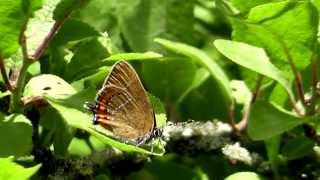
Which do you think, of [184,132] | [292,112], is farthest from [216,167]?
[292,112]

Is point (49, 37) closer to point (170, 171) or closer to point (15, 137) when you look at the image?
point (15, 137)

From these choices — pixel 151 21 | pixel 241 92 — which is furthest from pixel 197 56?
pixel 151 21

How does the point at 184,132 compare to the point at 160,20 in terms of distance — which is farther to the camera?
the point at 160,20

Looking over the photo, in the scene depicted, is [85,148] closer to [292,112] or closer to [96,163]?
[96,163]

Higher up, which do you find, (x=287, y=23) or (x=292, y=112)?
(x=287, y=23)

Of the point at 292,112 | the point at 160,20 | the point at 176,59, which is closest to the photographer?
the point at 292,112

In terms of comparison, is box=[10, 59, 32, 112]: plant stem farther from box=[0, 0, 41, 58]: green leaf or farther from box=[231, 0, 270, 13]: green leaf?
box=[231, 0, 270, 13]: green leaf

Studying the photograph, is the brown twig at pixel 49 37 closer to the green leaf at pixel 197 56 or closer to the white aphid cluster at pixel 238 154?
the green leaf at pixel 197 56
